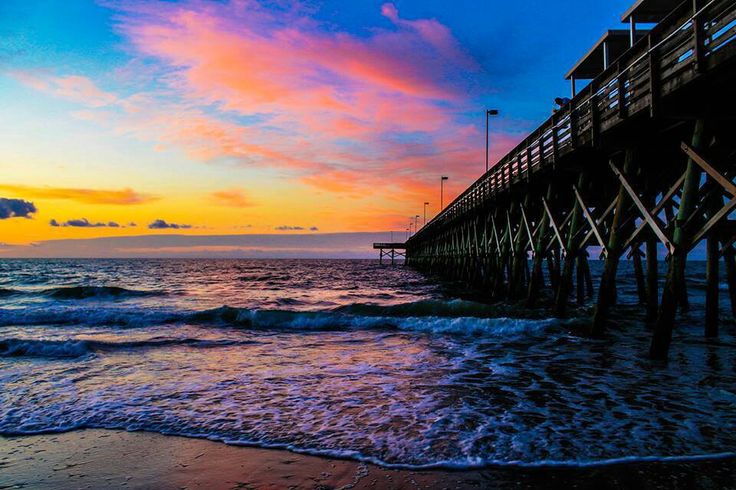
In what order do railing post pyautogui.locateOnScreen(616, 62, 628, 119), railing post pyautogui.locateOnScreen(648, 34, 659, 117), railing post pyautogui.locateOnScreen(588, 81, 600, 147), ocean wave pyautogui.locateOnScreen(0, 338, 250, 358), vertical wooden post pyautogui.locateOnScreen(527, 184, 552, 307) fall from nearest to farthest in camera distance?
railing post pyautogui.locateOnScreen(648, 34, 659, 117), railing post pyautogui.locateOnScreen(616, 62, 628, 119), railing post pyautogui.locateOnScreen(588, 81, 600, 147), ocean wave pyautogui.locateOnScreen(0, 338, 250, 358), vertical wooden post pyautogui.locateOnScreen(527, 184, 552, 307)

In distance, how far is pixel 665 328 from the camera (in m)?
7.61

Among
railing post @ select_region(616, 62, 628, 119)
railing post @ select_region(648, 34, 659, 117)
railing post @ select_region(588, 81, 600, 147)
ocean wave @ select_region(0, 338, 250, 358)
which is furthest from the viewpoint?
ocean wave @ select_region(0, 338, 250, 358)

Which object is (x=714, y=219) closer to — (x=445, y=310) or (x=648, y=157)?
(x=648, y=157)

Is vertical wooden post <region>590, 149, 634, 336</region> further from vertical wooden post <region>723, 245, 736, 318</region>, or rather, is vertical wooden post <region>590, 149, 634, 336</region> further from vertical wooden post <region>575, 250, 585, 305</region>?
vertical wooden post <region>575, 250, 585, 305</region>

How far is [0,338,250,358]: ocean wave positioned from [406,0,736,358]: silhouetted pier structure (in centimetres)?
890

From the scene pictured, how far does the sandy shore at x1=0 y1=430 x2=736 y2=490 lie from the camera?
3.77 metres

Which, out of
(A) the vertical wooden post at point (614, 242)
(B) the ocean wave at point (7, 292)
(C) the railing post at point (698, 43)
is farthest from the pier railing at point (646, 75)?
(B) the ocean wave at point (7, 292)

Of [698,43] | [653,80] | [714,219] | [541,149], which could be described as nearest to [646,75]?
[653,80]

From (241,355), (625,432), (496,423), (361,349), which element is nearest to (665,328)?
(625,432)

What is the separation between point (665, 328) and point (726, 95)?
142 inches

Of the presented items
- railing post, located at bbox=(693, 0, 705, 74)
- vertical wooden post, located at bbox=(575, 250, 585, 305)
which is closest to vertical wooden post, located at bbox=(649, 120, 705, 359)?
railing post, located at bbox=(693, 0, 705, 74)

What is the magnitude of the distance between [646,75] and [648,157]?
10.7 feet

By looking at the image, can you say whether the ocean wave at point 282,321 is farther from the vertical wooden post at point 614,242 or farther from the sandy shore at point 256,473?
the sandy shore at point 256,473

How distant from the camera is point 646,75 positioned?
25.2ft
